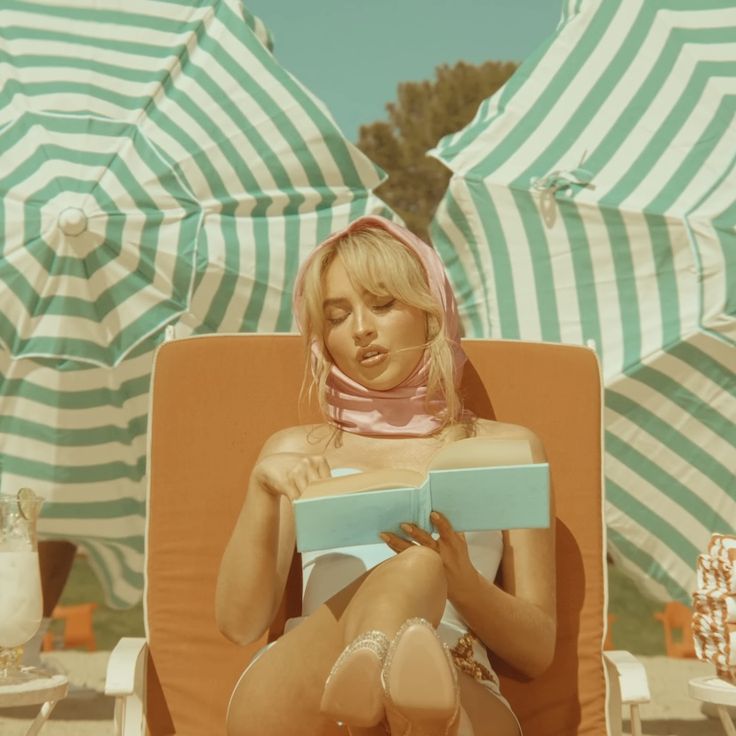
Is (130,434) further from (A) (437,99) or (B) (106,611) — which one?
(A) (437,99)

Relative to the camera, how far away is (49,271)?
175 inches

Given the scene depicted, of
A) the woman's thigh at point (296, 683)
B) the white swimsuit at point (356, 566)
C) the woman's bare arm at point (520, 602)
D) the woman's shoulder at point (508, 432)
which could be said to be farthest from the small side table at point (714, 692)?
the woman's thigh at point (296, 683)

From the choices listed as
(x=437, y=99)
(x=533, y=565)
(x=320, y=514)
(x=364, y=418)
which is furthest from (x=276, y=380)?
(x=437, y=99)

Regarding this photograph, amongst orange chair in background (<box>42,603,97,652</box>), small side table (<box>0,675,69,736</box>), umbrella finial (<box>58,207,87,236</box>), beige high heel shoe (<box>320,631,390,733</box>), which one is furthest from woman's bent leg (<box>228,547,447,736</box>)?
orange chair in background (<box>42,603,97,652</box>)

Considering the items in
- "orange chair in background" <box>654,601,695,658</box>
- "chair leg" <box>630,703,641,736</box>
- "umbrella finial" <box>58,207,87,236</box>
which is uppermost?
"umbrella finial" <box>58,207,87,236</box>

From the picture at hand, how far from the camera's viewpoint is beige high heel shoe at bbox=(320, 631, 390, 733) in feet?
6.34

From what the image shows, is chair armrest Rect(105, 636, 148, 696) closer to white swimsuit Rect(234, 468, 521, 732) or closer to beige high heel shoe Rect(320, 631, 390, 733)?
white swimsuit Rect(234, 468, 521, 732)

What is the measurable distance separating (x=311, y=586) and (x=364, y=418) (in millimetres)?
449

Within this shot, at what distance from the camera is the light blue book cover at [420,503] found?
2129mm

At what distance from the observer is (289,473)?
7.75 ft

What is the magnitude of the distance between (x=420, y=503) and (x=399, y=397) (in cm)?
A: 74

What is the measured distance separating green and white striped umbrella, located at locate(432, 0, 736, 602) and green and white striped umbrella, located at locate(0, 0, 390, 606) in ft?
1.90

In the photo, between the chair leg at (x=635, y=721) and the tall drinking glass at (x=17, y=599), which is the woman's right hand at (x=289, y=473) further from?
the chair leg at (x=635, y=721)

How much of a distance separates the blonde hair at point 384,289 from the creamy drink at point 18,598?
773 mm
